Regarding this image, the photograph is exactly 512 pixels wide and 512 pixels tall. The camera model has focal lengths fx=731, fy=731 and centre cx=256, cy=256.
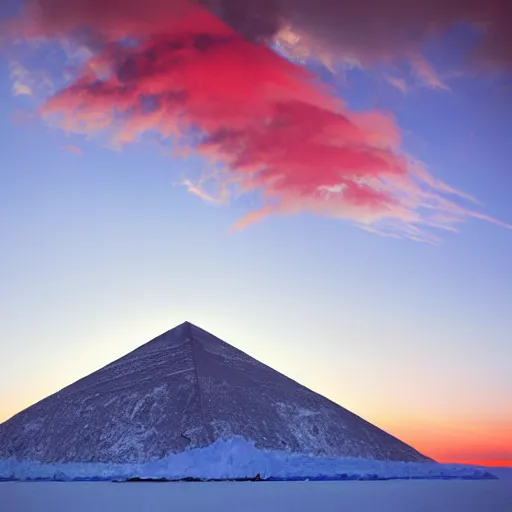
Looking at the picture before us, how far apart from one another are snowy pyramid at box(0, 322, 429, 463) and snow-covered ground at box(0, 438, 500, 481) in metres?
0.74

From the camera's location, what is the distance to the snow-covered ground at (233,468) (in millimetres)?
37562

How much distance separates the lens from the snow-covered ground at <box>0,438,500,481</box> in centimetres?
3756

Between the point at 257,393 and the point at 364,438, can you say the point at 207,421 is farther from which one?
the point at 364,438

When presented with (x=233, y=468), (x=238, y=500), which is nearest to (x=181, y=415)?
(x=233, y=468)

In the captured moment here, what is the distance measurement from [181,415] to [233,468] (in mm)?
6008

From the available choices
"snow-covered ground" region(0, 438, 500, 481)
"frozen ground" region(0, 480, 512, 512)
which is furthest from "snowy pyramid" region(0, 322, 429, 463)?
"frozen ground" region(0, 480, 512, 512)

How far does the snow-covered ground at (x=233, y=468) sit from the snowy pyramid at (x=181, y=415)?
742 mm

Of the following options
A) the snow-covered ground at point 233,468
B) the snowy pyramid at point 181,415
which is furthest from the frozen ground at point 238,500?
the snowy pyramid at point 181,415

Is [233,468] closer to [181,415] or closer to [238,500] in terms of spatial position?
[181,415]

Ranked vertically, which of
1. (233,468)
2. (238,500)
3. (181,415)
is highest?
(181,415)

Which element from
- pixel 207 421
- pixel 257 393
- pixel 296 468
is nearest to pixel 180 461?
pixel 207 421

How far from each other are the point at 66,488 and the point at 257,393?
15286 mm

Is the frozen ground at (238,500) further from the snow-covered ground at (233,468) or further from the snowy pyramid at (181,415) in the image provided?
the snowy pyramid at (181,415)

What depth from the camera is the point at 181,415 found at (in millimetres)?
42594
